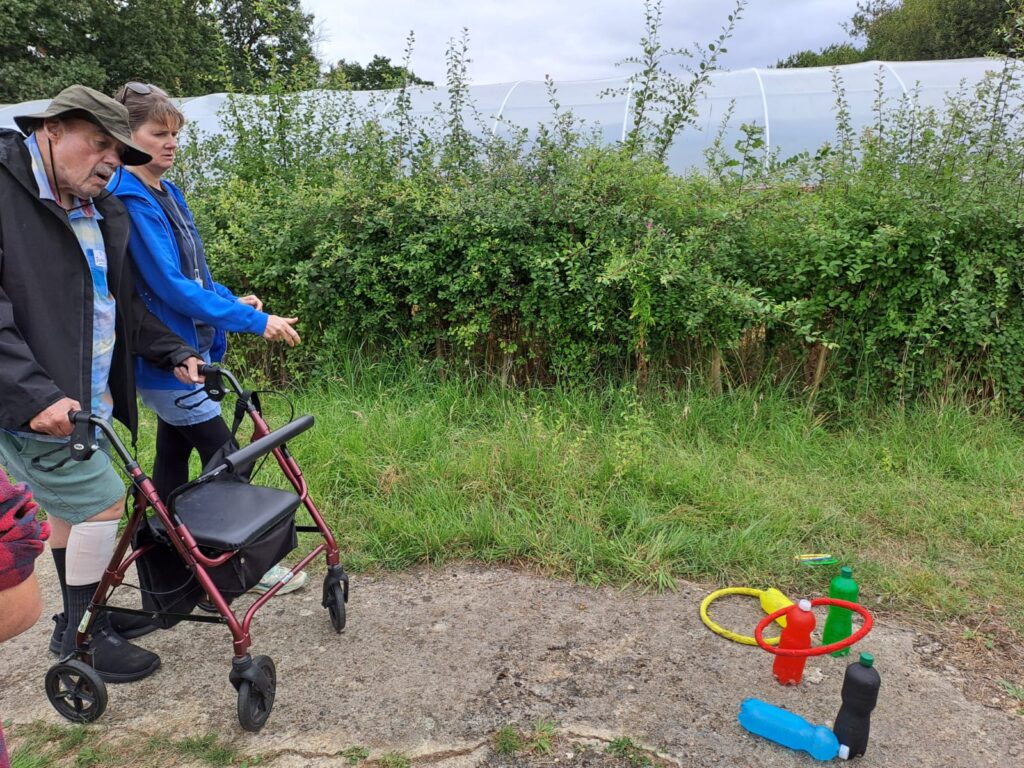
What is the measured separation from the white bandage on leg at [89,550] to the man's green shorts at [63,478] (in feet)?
0.17

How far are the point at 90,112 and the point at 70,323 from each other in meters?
0.67

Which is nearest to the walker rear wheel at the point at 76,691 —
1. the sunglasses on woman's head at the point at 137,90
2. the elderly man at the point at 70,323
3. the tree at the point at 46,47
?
the elderly man at the point at 70,323

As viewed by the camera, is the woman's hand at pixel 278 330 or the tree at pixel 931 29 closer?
the woman's hand at pixel 278 330

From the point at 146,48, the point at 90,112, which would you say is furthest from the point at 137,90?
the point at 146,48

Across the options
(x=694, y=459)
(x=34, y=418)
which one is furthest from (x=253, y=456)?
(x=694, y=459)

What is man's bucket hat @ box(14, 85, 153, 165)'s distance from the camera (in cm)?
226

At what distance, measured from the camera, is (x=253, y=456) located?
2.42 m

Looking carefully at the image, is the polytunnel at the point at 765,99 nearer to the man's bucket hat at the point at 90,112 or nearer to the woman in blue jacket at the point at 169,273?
the woman in blue jacket at the point at 169,273

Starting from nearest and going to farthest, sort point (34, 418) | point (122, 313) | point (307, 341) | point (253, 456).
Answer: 1. point (34, 418)
2. point (253, 456)
3. point (122, 313)
4. point (307, 341)

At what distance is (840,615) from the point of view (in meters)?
2.77

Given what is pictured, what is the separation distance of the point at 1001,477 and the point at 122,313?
14.1 feet

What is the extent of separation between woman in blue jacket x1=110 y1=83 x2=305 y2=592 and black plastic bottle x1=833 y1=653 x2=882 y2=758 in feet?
7.37

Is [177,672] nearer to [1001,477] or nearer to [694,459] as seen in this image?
[694,459]

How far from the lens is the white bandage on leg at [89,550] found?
103 inches
